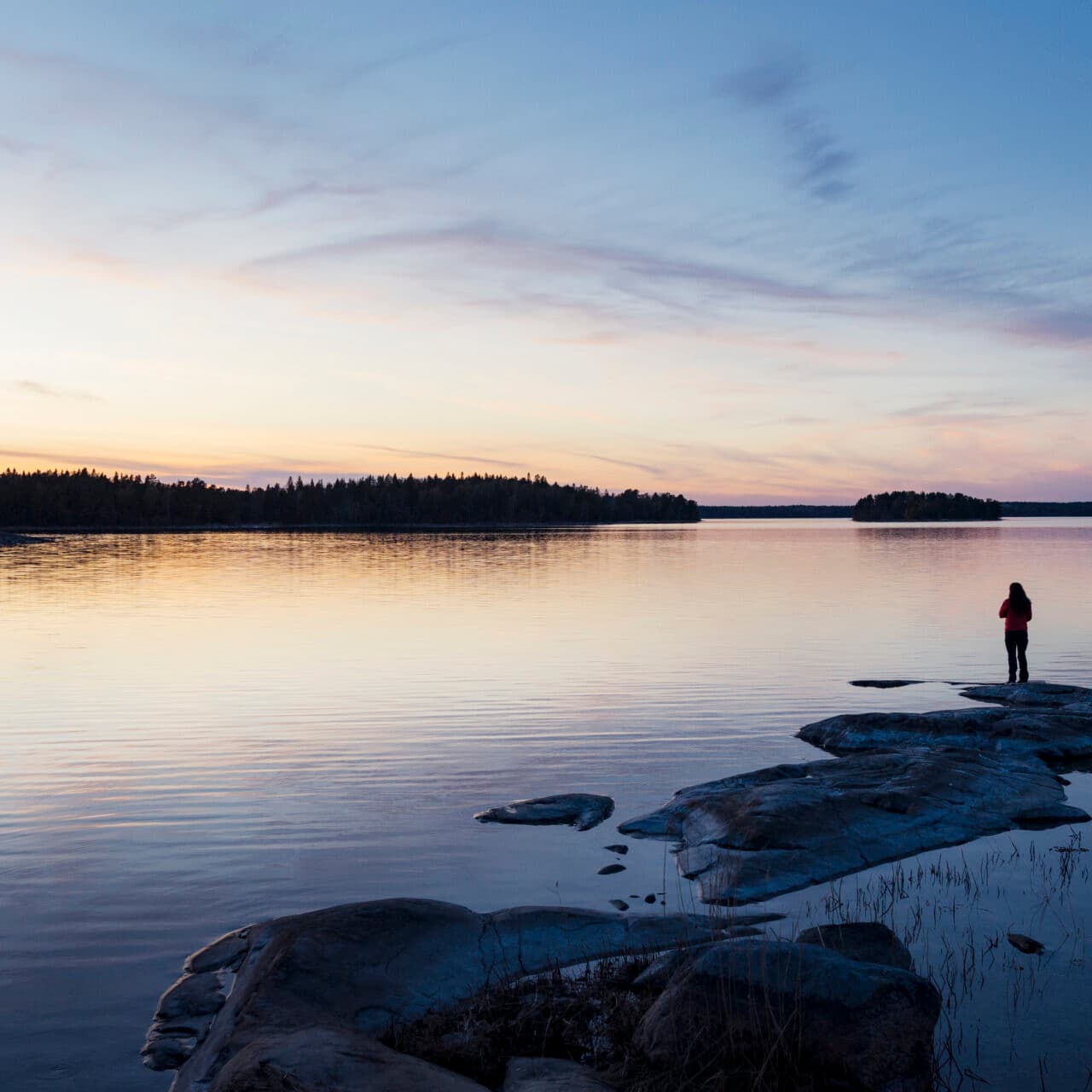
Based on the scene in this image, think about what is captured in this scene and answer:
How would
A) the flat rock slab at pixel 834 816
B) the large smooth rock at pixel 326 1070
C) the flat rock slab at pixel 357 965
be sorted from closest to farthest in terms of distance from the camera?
the large smooth rock at pixel 326 1070 → the flat rock slab at pixel 357 965 → the flat rock slab at pixel 834 816

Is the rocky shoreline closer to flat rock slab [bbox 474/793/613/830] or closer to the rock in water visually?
flat rock slab [bbox 474/793/613/830]

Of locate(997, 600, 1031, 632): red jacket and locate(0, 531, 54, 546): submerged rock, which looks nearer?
locate(997, 600, 1031, 632): red jacket

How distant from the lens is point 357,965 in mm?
8570

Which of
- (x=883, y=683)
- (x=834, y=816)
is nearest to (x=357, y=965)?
(x=834, y=816)

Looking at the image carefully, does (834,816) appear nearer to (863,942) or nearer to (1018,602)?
(863,942)

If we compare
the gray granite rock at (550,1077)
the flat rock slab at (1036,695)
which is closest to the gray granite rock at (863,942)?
the gray granite rock at (550,1077)

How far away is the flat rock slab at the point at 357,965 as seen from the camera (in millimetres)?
7652

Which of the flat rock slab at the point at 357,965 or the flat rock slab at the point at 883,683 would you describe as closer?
the flat rock slab at the point at 357,965

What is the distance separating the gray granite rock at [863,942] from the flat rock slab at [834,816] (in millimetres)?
1875

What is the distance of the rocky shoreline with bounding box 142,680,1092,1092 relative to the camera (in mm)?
6895

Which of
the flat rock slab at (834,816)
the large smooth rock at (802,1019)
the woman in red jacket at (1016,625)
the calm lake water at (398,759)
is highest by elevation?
the woman in red jacket at (1016,625)

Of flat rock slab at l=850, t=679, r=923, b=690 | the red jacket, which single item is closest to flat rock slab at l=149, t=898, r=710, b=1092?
flat rock slab at l=850, t=679, r=923, b=690

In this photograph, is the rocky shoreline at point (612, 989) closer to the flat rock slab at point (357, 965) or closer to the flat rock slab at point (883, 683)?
the flat rock slab at point (357, 965)

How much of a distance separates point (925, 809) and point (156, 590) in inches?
2139
